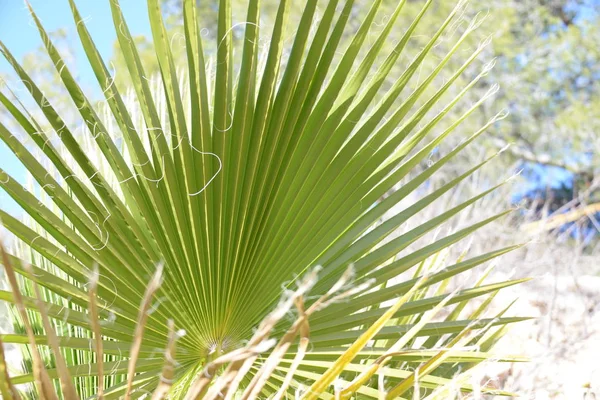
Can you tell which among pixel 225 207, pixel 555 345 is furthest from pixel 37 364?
pixel 555 345

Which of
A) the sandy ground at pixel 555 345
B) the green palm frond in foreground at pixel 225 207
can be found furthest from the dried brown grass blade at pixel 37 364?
the sandy ground at pixel 555 345

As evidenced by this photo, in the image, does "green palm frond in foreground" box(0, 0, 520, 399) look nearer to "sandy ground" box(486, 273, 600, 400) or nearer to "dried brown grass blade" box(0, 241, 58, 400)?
"dried brown grass blade" box(0, 241, 58, 400)

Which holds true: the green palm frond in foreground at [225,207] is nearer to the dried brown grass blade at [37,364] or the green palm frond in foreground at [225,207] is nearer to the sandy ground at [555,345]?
the dried brown grass blade at [37,364]

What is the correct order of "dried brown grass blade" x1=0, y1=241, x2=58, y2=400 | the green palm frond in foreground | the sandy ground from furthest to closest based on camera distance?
the sandy ground
the green palm frond in foreground
"dried brown grass blade" x1=0, y1=241, x2=58, y2=400

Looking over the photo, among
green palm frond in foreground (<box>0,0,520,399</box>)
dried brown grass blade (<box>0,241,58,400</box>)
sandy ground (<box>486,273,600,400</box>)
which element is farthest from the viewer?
sandy ground (<box>486,273,600,400</box>)

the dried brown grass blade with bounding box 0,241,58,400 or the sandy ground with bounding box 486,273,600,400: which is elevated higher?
the sandy ground with bounding box 486,273,600,400

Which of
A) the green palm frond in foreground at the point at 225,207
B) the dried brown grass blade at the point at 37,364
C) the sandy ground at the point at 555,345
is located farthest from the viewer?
the sandy ground at the point at 555,345

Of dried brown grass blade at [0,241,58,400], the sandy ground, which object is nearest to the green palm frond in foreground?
dried brown grass blade at [0,241,58,400]

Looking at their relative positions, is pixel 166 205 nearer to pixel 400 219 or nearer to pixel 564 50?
pixel 400 219

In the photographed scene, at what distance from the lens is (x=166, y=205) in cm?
129

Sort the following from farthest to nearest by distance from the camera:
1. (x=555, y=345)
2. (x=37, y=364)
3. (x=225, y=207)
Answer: (x=555, y=345)
(x=225, y=207)
(x=37, y=364)

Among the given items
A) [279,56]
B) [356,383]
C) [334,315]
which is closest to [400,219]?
[334,315]

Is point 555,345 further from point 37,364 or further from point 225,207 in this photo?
point 37,364

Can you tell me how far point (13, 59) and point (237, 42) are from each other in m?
8.07
